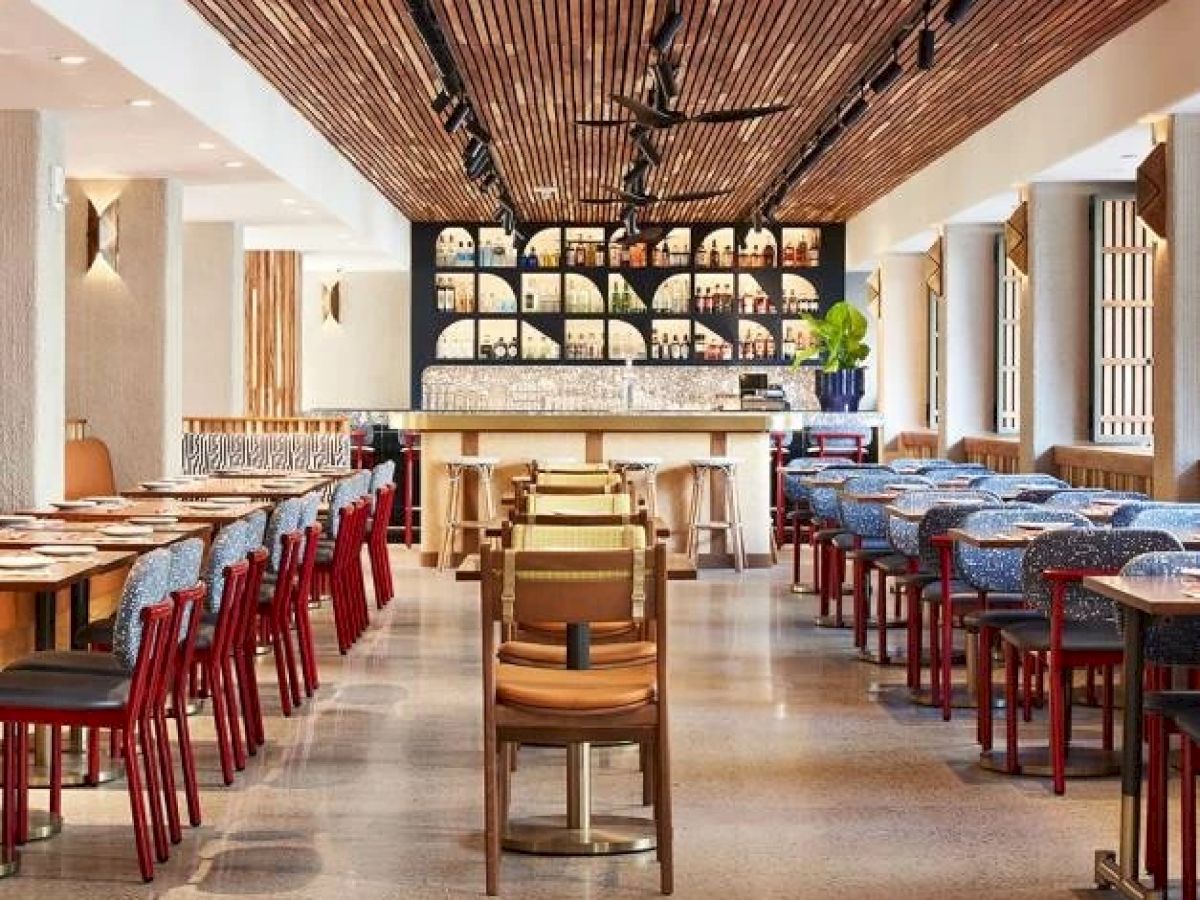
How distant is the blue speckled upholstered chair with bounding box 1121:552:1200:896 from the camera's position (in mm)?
5188

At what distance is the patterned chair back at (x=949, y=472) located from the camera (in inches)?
482

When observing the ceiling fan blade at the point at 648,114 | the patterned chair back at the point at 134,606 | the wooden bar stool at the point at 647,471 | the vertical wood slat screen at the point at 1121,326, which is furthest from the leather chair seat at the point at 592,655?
the vertical wood slat screen at the point at 1121,326

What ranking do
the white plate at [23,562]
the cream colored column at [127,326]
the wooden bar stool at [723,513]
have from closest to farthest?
the white plate at [23,562] < the cream colored column at [127,326] < the wooden bar stool at [723,513]

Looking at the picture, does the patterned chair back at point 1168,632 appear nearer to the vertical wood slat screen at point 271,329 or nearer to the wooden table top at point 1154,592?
the wooden table top at point 1154,592

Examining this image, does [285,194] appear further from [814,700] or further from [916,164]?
[814,700]

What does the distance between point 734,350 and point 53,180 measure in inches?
527

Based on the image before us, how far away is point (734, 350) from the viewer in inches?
918

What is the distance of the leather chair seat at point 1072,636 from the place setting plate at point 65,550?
3502 mm

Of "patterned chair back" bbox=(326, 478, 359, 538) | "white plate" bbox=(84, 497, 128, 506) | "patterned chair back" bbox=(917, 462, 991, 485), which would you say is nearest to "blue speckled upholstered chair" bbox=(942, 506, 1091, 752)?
"patterned chair back" bbox=(917, 462, 991, 485)

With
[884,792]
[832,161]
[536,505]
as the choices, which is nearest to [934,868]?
[884,792]

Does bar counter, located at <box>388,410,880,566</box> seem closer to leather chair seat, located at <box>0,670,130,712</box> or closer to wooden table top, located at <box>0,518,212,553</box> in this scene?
wooden table top, located at <box>0,518,212,553</box>

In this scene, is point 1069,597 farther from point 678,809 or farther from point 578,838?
point 578,838

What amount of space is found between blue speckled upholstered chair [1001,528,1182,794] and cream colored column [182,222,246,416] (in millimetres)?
11133

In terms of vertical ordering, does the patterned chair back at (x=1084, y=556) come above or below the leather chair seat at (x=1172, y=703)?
above
